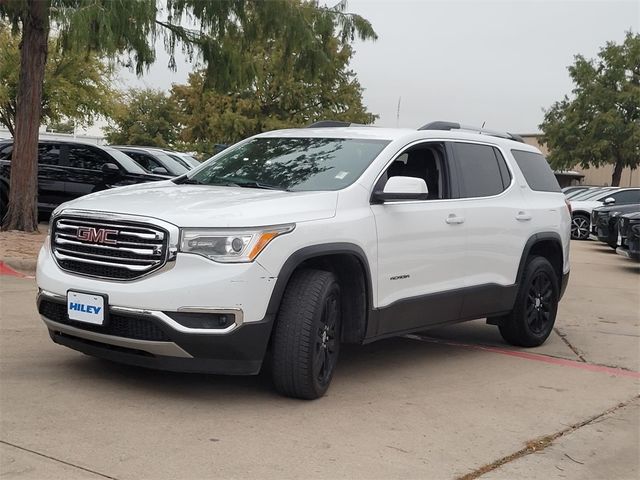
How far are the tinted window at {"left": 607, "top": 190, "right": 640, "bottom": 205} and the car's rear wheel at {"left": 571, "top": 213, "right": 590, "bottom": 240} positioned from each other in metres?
1.62

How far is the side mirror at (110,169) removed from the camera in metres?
14.0

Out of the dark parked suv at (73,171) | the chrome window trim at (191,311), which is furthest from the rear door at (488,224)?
the dark parked suv at (73,171)

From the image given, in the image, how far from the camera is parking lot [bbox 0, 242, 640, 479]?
13.4 feet

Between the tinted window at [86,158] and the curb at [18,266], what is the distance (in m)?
4.79

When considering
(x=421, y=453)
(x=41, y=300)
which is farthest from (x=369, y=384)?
(x=41, y=300)

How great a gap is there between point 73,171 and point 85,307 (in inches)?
411

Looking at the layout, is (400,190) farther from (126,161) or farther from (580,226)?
(580,226)

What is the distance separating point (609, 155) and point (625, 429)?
122 ft

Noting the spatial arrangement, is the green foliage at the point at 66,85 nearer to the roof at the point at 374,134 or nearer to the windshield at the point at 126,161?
the windshield at the point at 126,161

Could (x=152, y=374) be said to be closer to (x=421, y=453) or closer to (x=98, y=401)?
(x=98, y=401)

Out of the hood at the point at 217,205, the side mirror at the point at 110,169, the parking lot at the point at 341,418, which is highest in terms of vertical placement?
the hood at the point at 217,205

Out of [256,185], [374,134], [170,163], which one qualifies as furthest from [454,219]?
[170,163]

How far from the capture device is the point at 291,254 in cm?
489

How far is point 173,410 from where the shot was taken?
15.9 feet
